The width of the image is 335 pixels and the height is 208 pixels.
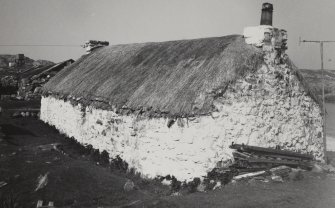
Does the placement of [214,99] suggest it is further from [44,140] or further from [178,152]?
[44,140]

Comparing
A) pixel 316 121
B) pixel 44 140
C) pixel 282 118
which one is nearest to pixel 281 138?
pixel 282 118

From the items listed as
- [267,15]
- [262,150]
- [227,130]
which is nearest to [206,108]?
[227,130]

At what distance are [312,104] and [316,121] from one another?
2.03 feet

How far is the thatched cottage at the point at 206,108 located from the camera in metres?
10.3

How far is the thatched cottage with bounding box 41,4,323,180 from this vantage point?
10.3 metres

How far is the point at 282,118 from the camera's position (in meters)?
11.5

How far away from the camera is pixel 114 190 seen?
996 cm

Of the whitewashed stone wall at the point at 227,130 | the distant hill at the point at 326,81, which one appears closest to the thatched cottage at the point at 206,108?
the whitewashed stone wall at the point at 227,130

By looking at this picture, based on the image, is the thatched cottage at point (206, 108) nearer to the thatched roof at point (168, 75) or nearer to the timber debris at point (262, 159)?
the thatched roof at point (168, 75)

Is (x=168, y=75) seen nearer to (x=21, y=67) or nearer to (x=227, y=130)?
(x=227, y=130)

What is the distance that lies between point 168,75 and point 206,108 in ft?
10.4

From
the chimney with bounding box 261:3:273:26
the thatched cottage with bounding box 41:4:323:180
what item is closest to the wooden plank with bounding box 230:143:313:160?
the thatched cottage with bounding box 41:4:323:180

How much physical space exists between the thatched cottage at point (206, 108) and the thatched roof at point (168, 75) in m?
0.04

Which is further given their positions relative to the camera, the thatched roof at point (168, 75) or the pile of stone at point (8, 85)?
the pile of stone at point (8, 85)
